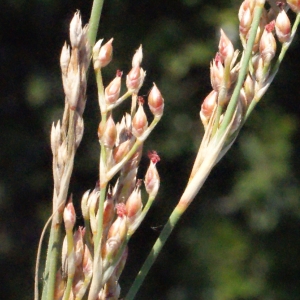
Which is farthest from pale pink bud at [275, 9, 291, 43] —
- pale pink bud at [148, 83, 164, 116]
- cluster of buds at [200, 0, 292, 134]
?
pale pink bud at [148, 83, 164, 116]

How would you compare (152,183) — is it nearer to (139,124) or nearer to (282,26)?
(139,124)

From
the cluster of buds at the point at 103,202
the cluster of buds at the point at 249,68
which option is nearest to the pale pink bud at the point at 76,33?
the cluster of buds at the point at 103,202

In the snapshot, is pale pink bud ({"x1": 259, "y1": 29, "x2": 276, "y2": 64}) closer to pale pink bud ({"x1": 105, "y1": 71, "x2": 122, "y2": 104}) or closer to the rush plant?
the rush plant

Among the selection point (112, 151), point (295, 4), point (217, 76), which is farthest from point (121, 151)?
point (295, 4)

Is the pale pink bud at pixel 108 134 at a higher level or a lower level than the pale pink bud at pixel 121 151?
higher

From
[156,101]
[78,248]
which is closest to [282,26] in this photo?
[156,101]

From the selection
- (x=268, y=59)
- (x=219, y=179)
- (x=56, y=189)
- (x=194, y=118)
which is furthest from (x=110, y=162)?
(x=219, y=179)

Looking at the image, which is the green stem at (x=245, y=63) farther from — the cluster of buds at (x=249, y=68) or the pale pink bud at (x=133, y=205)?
the pale pink bud at (x=133, y=205)

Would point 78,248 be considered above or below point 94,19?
below
